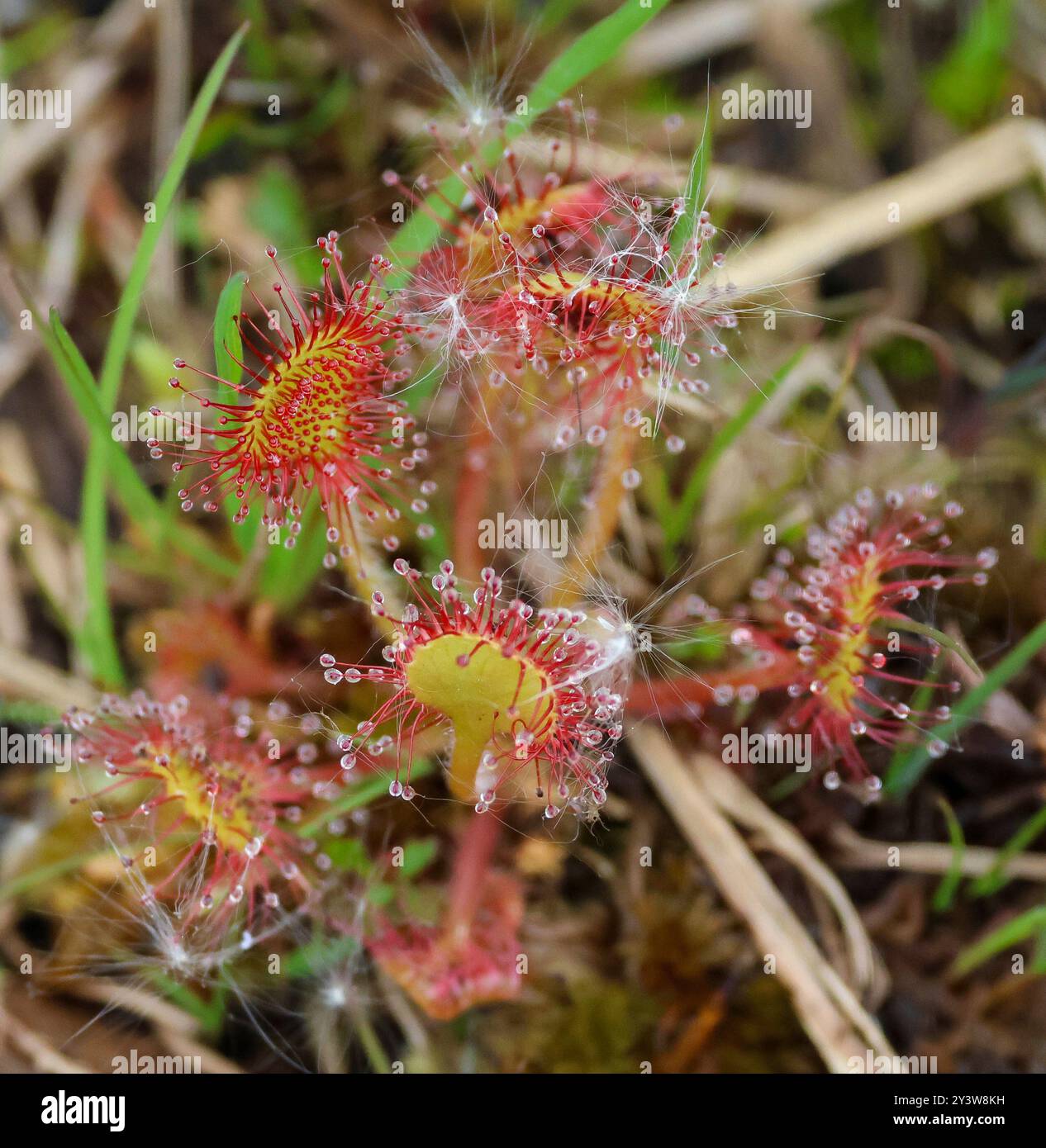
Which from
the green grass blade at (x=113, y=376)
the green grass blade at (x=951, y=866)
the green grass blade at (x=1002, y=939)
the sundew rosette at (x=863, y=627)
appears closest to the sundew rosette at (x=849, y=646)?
the sundew rosette at (x=863, y=627)

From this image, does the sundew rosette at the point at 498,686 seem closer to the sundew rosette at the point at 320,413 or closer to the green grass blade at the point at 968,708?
the sundew rosette at the point at 320,413

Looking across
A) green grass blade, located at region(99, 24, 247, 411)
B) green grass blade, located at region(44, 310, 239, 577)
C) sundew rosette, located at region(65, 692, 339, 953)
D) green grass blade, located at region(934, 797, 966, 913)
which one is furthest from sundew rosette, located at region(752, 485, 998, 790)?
green grass blade, located at region(99, 24, 247, 411)

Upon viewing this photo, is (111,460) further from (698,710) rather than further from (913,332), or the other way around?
(913,332)

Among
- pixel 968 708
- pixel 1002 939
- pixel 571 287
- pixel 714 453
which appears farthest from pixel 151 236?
pixel 1002 939

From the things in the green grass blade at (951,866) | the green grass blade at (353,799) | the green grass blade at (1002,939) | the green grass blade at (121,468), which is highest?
the green grass blade at (121,468)

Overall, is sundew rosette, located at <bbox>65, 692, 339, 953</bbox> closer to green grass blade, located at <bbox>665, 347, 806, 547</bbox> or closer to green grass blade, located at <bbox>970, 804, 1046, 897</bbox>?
green grass blade, located at <bbox>665, 347, 806, 547</bbox>
